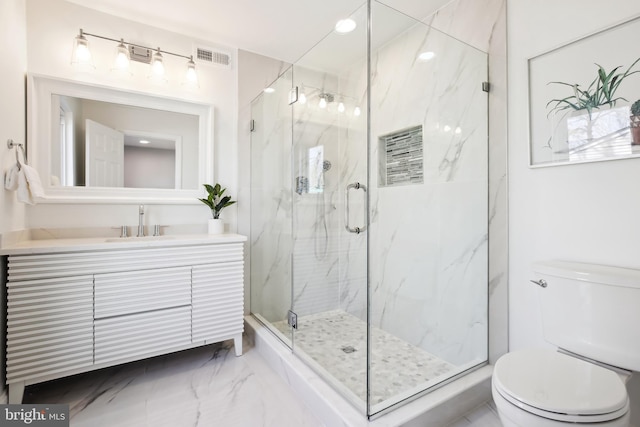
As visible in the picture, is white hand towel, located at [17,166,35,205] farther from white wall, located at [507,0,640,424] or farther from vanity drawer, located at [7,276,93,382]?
white wall, located at [507,0,640,424]

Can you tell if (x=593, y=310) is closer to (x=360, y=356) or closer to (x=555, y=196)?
(x=555, y=196)

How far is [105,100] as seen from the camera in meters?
Result: 2.06

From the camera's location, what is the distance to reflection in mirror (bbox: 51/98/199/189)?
6.40ft

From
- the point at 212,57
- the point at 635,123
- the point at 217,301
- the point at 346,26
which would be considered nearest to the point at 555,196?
the point at 635,123

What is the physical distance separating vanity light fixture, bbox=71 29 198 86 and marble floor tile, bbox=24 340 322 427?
2026 mm

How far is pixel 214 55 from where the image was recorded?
243cm

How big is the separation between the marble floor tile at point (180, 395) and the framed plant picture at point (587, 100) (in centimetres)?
181

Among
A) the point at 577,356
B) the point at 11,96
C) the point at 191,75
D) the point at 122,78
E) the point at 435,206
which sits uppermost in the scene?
the point at 191,75

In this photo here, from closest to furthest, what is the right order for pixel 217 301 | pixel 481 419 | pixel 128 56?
pixel 481 419 < pixel 217 301 < pixel 128 56

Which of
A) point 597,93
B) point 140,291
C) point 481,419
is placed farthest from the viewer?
point 140,291

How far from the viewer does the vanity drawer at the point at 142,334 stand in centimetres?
167

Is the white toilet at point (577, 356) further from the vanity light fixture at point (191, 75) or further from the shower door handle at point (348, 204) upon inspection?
the vanity light fixture at point (191, 75)

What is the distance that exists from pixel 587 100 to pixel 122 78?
276cm

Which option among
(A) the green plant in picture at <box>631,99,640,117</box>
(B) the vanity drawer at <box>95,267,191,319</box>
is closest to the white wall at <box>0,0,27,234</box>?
(B) the vanity drawer at <box>95,267,191,319</box>
